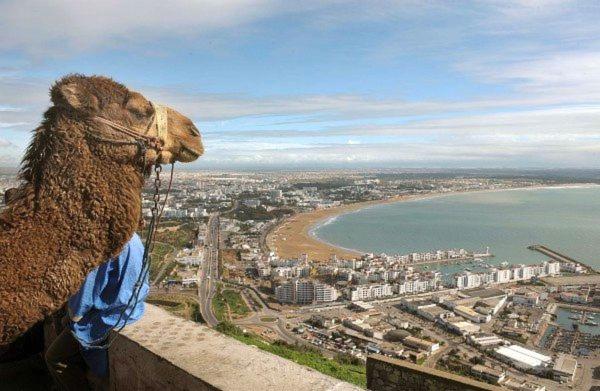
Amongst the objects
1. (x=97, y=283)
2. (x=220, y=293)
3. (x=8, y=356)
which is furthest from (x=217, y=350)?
(x=220, y=293)

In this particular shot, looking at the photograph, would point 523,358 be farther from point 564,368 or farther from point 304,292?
point 304,292

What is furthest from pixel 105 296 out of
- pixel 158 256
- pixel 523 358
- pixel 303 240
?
pixel 303 240

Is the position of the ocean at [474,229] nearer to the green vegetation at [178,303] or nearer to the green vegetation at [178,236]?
the green vegetation at [178,236]

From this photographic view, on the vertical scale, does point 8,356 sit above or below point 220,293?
above

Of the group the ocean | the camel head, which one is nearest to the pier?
the ocean

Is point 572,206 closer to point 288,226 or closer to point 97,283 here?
point 288,226

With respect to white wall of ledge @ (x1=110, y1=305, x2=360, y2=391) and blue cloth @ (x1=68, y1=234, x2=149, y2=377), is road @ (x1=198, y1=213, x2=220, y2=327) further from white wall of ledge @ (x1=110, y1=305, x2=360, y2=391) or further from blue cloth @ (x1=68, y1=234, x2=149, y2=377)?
blue cloth @ (x1=68, y1=234, x2=149, y2=377)
